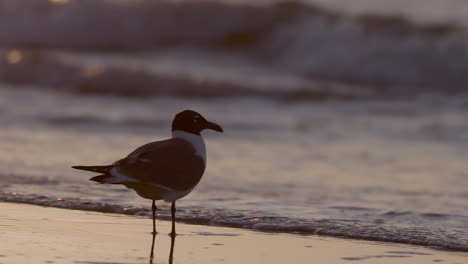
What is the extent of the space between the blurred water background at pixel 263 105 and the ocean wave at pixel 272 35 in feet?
0.10

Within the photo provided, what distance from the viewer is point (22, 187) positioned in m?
7.02

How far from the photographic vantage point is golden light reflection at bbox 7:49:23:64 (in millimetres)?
15578

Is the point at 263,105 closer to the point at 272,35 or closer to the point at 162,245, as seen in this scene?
the point at 272,35

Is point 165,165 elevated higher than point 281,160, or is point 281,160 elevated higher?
point 281,160

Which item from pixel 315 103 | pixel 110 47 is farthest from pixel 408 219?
pixel 110 47

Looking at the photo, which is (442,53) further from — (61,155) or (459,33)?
(61,155)

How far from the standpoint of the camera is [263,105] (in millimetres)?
12625

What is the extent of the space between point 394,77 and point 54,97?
195 inches

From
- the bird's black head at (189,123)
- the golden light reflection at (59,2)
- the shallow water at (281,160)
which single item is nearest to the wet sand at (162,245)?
the shallow water at (281,160)

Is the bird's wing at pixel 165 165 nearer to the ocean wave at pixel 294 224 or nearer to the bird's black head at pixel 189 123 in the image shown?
the bird's black head at pixel 189 123

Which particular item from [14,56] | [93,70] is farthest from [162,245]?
[14,56]

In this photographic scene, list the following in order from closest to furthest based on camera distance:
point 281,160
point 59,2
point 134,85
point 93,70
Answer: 1. point 281,160
2. point 134,85
3. point 93,70
4. point 59,2

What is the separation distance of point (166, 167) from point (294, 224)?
981mm

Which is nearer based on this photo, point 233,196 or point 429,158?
point 233,196
